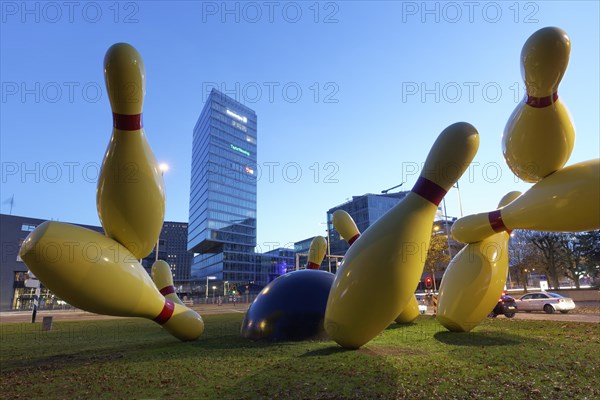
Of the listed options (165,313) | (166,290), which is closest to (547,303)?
(166,290)

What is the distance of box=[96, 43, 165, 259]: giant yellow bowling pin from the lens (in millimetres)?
4410

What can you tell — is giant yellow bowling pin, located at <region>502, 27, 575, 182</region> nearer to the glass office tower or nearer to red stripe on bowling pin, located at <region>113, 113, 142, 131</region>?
red stripe on bowling pin, located at <region>113, 113, 142, 131</region>

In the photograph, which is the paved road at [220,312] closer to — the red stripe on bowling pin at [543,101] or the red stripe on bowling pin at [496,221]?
the red stripe on bowling pin at [496,221]

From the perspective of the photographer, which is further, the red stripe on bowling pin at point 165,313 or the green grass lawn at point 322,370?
the red stripe on bowling pin at point 165,313

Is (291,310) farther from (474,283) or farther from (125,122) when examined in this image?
(125,122)

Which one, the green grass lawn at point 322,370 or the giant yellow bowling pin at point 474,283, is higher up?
the giant yellow bowling pin at point 474,283

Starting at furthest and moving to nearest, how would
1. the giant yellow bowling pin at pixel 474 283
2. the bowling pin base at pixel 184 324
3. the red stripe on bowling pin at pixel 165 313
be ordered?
the giant yellow bowling pin at pixel 474 283, the bowling pin base at pixel 184 324, the red stripe on bowling pin at pixel 165 313

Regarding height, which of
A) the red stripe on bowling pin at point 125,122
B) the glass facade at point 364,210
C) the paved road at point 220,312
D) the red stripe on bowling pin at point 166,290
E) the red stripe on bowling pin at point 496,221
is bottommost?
the paved road at point 220,312

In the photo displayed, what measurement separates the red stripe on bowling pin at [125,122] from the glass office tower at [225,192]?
229 ft

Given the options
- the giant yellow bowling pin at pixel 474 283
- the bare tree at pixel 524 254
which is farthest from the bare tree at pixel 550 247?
the giant yellow bowling pin at pixel 474 283

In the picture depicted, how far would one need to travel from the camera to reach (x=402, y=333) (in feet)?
26.7

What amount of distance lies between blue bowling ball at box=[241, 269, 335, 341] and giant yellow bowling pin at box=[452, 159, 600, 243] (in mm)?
3677

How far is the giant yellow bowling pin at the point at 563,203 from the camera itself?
412cm

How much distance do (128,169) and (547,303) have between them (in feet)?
64.8
